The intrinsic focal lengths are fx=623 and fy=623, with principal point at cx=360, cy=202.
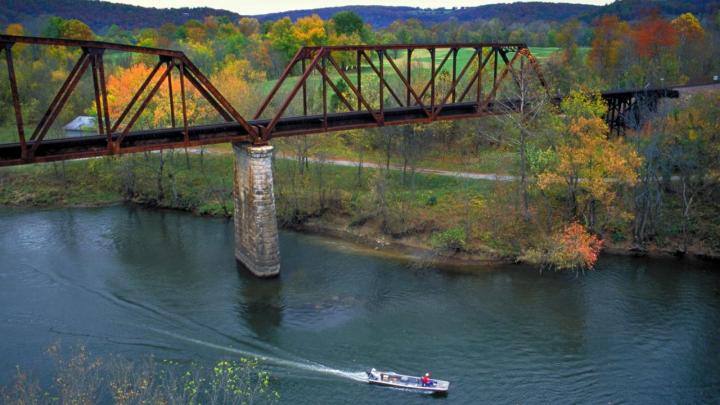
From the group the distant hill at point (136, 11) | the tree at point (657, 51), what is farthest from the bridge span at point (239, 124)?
the distant hill at point (136, 11)

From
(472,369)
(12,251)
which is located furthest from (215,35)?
(472,369)

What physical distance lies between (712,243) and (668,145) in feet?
21.3

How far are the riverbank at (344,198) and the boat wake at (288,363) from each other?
532 inches

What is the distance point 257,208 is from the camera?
32.7 m

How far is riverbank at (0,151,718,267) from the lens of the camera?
3803 cm

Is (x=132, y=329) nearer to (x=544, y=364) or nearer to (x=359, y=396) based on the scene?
(x=359, y=396)

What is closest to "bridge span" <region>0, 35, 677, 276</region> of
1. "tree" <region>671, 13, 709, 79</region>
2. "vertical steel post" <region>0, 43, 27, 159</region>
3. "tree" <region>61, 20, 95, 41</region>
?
"vertical steel post" <region>0, 43, 27, 159</region>

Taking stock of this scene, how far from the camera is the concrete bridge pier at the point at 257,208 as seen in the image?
106 ft

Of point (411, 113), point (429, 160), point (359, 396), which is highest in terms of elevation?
Result: point (411, 113)

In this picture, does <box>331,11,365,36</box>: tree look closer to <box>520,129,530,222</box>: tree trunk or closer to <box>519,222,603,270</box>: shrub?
<box>520,129,530,222</box>: tree trunk

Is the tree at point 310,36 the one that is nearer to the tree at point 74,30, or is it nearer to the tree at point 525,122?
the tree at point 74,30

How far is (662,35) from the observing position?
229 ft

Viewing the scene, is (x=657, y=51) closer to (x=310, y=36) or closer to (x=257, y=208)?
(x=310, y=36)

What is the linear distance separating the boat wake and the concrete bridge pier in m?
7.19
